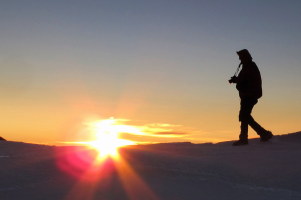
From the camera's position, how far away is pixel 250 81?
966 cm

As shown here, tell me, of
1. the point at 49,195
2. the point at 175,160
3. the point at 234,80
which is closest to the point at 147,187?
the point at 49,195

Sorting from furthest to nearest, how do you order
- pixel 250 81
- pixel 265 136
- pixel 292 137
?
pixel 292 137, pixel 265 136, pixel 250 81

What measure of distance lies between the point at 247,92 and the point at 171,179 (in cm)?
→ 506

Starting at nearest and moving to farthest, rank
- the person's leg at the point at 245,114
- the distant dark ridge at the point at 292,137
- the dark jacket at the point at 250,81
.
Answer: the dark jacket at the point at 250,81 → the person's leg at the point at 245,114 → the distant dark ridge at the point at 292,137

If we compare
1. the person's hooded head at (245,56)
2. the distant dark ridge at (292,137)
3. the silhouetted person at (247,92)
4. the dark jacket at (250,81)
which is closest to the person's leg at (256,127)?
the silhouetted person at (247,92)

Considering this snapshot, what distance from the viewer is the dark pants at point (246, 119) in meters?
9.84

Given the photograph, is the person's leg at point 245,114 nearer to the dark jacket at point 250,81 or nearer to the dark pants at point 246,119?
the dark pants at point 246,119

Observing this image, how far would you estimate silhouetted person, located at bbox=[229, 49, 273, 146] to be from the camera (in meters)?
9.67

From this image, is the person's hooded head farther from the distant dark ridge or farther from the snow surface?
the snow surface

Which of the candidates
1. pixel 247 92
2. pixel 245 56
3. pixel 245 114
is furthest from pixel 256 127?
pixel 245 56

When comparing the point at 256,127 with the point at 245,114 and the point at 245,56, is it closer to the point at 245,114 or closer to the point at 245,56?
the point at 245,114

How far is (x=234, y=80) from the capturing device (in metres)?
9.86

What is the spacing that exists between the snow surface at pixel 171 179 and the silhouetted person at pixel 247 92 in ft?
9.81

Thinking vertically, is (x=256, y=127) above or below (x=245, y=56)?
below
